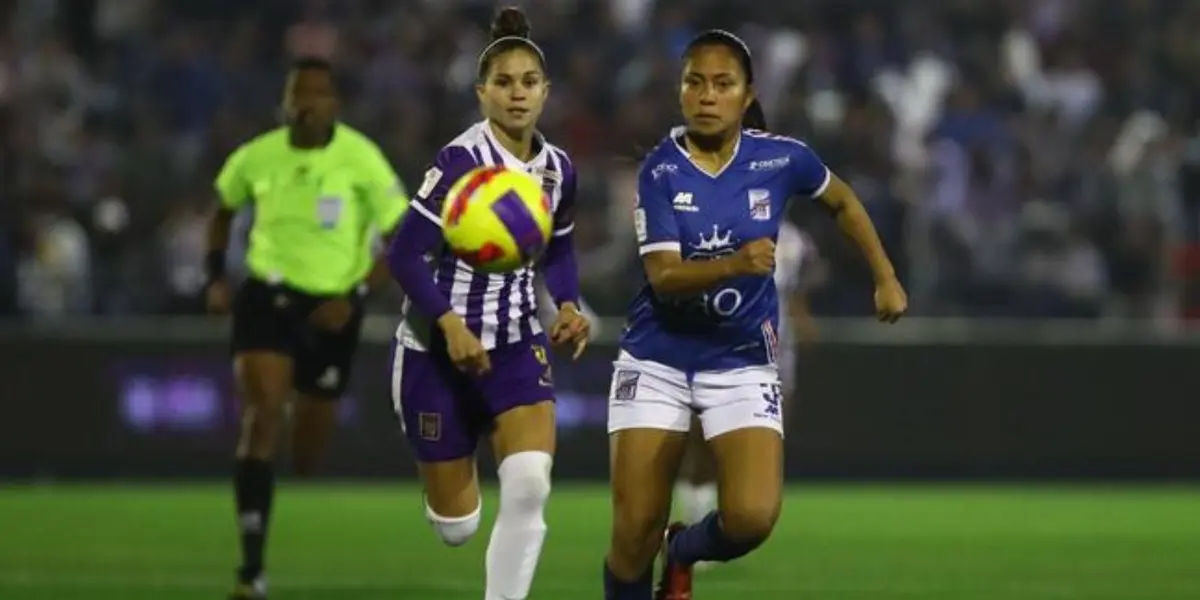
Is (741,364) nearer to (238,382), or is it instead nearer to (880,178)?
(238,382)

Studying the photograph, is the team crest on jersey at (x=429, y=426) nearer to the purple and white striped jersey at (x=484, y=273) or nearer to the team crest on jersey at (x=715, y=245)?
the purple and white striped jersey at (x=484, y=273)

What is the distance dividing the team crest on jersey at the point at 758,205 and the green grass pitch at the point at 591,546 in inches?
125

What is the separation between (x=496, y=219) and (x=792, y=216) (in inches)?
424

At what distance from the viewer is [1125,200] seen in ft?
65.7

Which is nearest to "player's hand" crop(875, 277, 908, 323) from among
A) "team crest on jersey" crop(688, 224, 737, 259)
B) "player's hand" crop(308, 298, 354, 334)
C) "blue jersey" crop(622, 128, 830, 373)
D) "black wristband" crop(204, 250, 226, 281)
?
"blue jersey" crop(622, 128, 830, 373)

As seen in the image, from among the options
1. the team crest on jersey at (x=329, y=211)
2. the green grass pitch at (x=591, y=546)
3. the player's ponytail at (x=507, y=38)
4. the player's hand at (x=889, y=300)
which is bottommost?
the green grass pitch at (x=591, y=546)

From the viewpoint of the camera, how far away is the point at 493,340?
30.2ft

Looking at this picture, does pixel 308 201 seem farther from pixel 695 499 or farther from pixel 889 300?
pixel 889 300

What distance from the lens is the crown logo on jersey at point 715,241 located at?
8.90 metres

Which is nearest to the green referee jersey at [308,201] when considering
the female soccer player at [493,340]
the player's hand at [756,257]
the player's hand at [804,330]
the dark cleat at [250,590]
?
the dark cleat at [250,590]

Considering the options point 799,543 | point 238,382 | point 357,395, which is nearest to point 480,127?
point 238,382

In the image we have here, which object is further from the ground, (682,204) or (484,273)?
(682,204)

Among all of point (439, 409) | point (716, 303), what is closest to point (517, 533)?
point (439, 409)

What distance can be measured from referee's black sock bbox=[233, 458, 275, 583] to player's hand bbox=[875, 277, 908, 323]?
343cm
